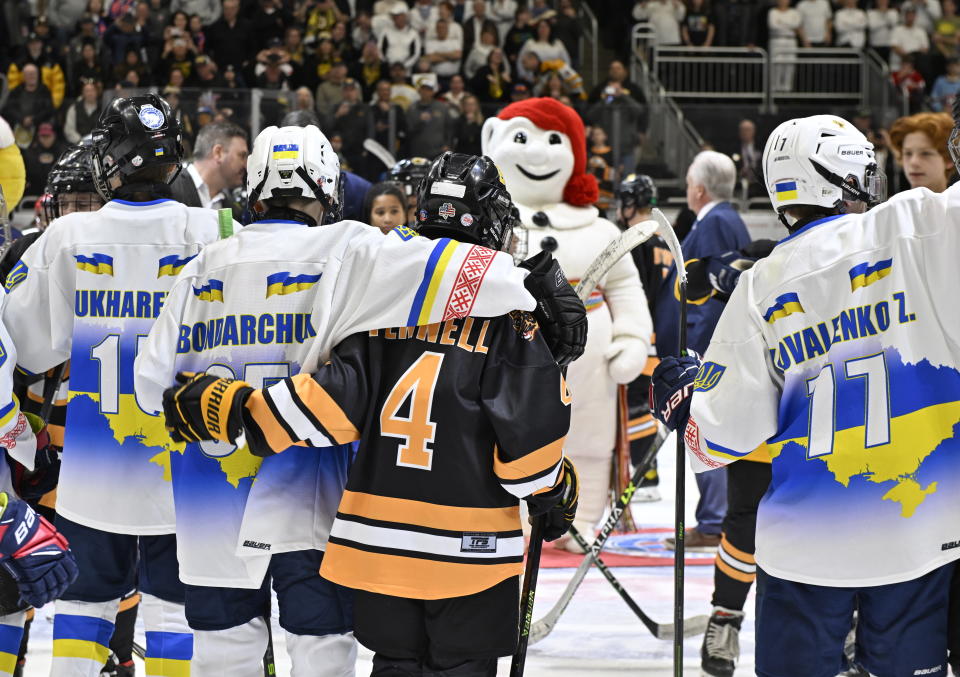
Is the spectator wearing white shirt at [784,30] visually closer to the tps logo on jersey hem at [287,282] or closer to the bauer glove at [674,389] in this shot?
the bauer glove at [674,389]

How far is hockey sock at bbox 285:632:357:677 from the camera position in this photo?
8.50 ft

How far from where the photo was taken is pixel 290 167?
2.68 meters

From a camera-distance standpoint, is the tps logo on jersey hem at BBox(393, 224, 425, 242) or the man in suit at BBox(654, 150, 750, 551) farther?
the man in suit at BBox(654, 150, 750, 551)

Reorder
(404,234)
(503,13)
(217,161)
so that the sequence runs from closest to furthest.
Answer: (404,234), (217,161), (503,13)

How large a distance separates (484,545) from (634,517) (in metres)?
3.72

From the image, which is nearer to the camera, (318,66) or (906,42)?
(318,66)

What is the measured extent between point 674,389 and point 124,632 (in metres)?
1.81

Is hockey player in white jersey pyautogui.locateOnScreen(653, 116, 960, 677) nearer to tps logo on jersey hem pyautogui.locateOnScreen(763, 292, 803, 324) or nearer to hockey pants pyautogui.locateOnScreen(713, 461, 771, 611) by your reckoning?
tps logo on jersey hem pyautogui.locateOnScreen(763, 292, 803, 324)

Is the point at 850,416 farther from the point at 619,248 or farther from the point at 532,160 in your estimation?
the point at 532,160

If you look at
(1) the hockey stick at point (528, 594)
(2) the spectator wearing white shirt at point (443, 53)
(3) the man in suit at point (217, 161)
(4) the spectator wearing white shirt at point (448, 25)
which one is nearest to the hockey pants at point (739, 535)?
(1) the hockey stick at point (528, 594)

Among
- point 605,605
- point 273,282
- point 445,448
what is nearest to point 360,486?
Result: point 445,448

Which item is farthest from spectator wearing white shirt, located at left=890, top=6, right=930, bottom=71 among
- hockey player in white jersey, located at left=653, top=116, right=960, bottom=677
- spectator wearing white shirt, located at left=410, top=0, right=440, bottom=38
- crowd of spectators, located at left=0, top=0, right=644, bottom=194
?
hockey player in white jersey, located at left=653, top=116, right=960, bottom=677

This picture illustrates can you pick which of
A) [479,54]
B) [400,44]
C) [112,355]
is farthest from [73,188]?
[479,54]

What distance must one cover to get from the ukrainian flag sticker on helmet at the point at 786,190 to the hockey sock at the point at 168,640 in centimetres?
164
